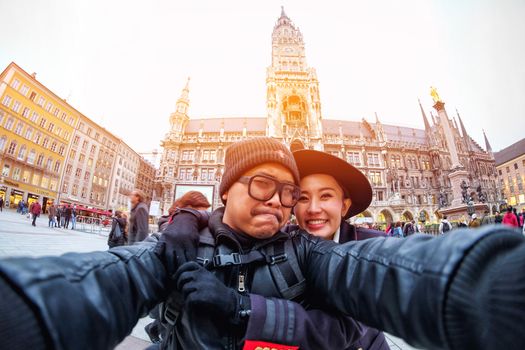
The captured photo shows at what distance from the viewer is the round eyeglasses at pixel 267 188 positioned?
4.37 ft

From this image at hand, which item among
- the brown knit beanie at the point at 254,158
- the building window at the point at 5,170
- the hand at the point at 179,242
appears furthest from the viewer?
the building window at the point at 5,170

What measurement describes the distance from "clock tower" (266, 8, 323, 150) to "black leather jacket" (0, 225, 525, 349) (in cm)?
3144

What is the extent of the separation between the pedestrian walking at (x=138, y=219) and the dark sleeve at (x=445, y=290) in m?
4.85

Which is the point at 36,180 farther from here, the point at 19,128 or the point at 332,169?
the point at 332,169

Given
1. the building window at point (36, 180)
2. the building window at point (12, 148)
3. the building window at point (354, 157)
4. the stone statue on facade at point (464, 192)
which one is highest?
the building window at point (354, 157)

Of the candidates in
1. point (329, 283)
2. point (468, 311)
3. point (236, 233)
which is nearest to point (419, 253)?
point (468, 311)

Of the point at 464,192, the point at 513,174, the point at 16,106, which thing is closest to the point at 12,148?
the point at 16,106

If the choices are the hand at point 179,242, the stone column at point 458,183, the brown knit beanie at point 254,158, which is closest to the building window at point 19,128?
the brown knit beanie at point 254,158

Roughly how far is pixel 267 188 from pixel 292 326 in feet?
2.32

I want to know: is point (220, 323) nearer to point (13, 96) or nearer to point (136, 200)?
point (136, 200)

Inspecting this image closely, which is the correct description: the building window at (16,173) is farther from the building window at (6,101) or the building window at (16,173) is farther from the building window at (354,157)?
the building window at (354,157)

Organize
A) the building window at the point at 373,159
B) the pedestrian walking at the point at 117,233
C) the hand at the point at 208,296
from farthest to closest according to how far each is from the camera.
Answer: the building window at the point at 373,159 → the pedestrian walking at the point at 117,233 → the hand at the point at 208,296

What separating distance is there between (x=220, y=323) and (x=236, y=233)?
445mm

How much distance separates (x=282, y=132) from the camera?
108ft
